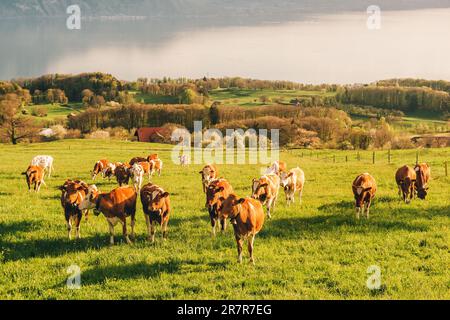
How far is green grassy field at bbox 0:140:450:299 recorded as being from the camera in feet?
33.3

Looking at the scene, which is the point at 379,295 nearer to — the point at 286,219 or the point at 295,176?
the point at 286,219

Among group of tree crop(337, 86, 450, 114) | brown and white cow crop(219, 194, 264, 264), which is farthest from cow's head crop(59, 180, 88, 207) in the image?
group of tree crop(337, 86, 450, 114)

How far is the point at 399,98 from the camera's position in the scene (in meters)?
122

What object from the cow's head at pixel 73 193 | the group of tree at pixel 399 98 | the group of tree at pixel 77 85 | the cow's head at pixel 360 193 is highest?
the group of tree at pixel 77 85

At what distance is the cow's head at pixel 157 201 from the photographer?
12.9m

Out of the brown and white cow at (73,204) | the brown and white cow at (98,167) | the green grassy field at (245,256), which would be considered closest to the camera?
the green grassy field at (245,256)

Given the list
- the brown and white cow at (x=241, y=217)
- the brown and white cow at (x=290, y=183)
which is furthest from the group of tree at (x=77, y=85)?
the brown and white cow at (x=241, y=217)

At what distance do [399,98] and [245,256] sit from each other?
121 metres

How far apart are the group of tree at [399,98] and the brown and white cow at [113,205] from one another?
113 metres

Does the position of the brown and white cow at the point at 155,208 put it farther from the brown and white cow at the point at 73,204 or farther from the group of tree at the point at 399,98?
the group of tree at the point at 399,98

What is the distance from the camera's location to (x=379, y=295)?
9.79 metres
